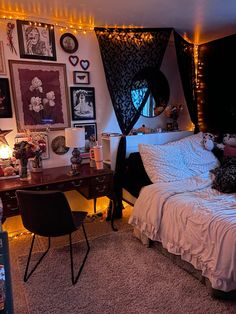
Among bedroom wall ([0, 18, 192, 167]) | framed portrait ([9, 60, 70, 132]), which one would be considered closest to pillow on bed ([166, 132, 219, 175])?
bedroom wall ([0, 18, 192, 167])

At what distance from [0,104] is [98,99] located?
3.75 ft

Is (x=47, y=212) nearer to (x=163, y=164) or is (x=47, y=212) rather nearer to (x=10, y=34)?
(x=163, y=164)

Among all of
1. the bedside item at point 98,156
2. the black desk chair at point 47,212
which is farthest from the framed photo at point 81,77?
the black desk chair at point 47,212

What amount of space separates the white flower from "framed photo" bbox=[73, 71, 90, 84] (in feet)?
1.66

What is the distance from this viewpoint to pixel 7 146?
8.86ft

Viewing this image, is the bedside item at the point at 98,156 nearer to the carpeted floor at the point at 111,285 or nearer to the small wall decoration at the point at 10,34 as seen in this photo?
the carpeted floor at the point at 111,285

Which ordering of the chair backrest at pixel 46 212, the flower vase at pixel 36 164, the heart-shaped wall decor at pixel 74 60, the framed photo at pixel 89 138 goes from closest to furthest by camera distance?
the chair backrest at pixel 46 212 < the flower vase at pixel 36 164 < the heart-shaped wall decor at pixel 74 60 < the framed photo at pixel 89 138

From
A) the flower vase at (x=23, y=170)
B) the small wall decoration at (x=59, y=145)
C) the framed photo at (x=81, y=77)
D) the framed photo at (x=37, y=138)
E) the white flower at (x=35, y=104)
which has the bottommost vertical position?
the flower vase at (x=23, y=170)

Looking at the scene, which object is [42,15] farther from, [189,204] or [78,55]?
[189,204]

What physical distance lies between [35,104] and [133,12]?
1.43 metres

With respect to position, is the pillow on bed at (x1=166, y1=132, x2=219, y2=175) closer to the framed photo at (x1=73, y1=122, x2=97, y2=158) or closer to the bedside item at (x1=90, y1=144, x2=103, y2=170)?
the bedside item at (x1=90, y1=144, x2=103, y2=170)

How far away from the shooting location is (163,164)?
107 inches

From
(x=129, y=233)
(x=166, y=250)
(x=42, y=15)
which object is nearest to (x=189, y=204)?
(x=166, y=250)

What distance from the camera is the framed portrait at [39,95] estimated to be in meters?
2.70
